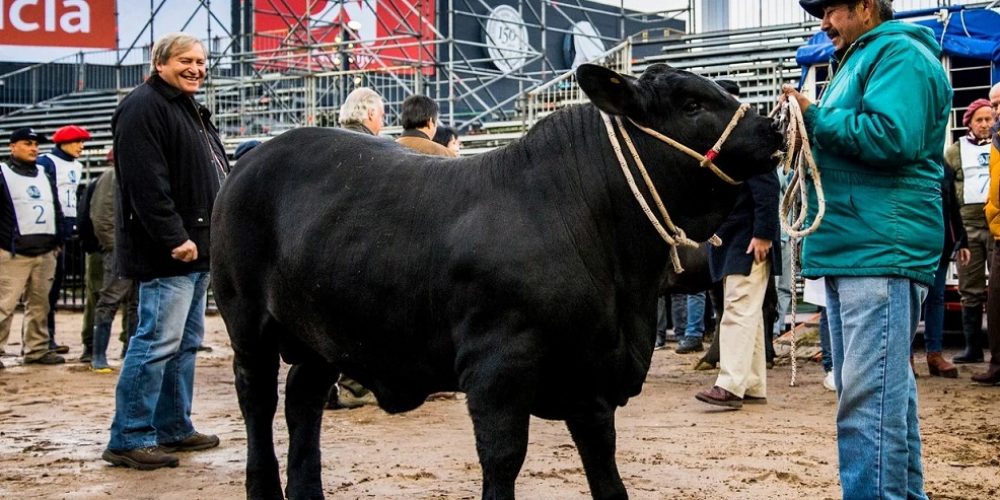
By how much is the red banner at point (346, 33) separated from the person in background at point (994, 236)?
45.3 ft

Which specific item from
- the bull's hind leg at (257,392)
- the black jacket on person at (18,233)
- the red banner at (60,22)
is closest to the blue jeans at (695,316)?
the black jacket on person at (18,233)

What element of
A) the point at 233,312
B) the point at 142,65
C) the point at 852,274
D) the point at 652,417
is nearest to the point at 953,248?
the point at 652,417

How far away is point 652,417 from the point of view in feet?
26.2

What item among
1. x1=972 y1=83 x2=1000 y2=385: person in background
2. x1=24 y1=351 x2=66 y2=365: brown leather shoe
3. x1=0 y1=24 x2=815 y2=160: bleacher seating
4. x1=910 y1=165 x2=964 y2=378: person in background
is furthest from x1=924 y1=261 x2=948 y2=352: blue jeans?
x1=24 y1=351 x2=66 y2=365: brown leather shoe

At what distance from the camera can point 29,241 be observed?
37.6 feet

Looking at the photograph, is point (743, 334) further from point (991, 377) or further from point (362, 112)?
point (362, 112)

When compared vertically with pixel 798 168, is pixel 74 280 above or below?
below

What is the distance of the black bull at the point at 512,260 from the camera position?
13.3ft

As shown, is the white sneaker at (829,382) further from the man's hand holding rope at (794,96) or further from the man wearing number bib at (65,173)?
the man wearing number bib at (65,173)

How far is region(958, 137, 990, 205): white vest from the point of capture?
10.0 metres

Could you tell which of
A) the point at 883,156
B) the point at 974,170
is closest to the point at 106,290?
the point at 974,170

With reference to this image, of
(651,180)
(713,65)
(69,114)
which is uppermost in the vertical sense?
(69,114)

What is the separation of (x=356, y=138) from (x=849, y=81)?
200 cm

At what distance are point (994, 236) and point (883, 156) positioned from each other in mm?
5687
